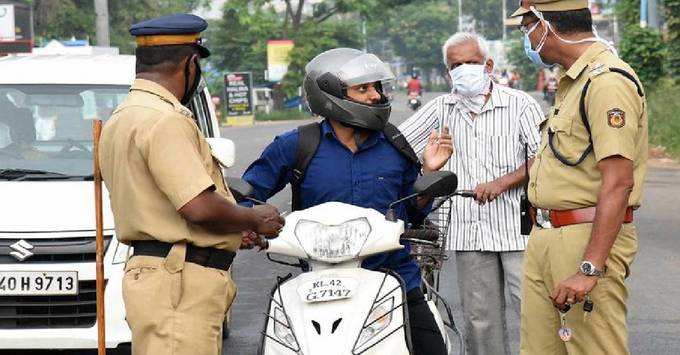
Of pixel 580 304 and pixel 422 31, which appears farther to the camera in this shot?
pixel 422 31

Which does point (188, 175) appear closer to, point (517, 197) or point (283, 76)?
point (517, 197)

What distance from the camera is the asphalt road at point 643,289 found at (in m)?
9.11

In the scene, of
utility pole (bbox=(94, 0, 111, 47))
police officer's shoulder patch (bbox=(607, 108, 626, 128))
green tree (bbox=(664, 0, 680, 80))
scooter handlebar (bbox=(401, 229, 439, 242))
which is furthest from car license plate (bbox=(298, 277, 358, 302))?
green tree (bbox=(664, 0, 680, 80))

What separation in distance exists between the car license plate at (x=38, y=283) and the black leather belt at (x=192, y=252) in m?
3.16

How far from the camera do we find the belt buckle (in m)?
5.28

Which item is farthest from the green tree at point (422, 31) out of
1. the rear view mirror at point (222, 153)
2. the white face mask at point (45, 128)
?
the rear view mirror at point (222, 153)

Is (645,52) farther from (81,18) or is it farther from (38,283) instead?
(81,18)

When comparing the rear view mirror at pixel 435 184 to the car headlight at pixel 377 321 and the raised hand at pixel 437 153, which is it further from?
the raised hand at pixel 437 153

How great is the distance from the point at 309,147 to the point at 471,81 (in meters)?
1.67

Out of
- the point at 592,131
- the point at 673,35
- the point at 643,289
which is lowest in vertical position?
the point at 643,289

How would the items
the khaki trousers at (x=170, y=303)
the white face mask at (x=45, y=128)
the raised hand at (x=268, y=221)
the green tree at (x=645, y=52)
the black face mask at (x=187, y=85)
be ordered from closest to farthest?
the khaki trousers at (x=170, y=303) < the raised hand at (x=268, y=221) < the black face mask at (x=187, y=85) < the white face mask at (x=45, y=128) < the green tree at (x=645, y=52)

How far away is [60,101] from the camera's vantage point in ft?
30.3

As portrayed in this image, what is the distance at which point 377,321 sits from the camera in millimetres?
4602

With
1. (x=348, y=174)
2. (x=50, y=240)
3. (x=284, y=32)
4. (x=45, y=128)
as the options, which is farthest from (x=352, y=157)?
(x=284, y=32)
